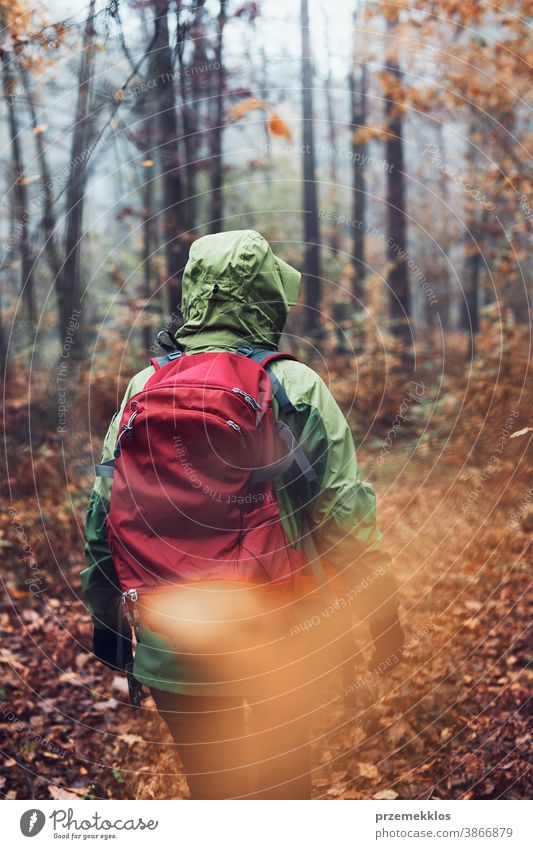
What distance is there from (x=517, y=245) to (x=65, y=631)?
349 inches

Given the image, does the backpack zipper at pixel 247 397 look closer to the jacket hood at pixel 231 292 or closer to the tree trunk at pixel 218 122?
the jacket hood at pixel 231 292

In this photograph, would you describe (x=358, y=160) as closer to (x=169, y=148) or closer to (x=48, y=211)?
(x=169, y=148)

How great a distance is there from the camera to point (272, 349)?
111 inches

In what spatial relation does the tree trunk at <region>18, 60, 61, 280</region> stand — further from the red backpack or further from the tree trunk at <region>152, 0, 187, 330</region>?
the red backpack

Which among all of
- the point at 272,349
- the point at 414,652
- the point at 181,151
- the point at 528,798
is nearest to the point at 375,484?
the point at 414,652

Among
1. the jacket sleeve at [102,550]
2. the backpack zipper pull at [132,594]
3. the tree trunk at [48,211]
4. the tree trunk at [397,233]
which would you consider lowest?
the backpack zipper pull at [132,594]

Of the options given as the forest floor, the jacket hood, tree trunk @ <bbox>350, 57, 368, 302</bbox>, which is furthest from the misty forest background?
the jacket hood

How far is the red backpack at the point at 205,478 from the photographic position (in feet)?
7.86

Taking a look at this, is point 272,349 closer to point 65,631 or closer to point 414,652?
point 414,652

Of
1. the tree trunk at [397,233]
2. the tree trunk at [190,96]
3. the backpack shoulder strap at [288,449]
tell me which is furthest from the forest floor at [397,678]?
the tree trunk at [397,233]

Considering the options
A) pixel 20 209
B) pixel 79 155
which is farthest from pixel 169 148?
pixel 79 155

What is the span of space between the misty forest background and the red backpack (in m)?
1.27

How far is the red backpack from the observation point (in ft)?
7.86

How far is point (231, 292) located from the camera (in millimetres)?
2666
